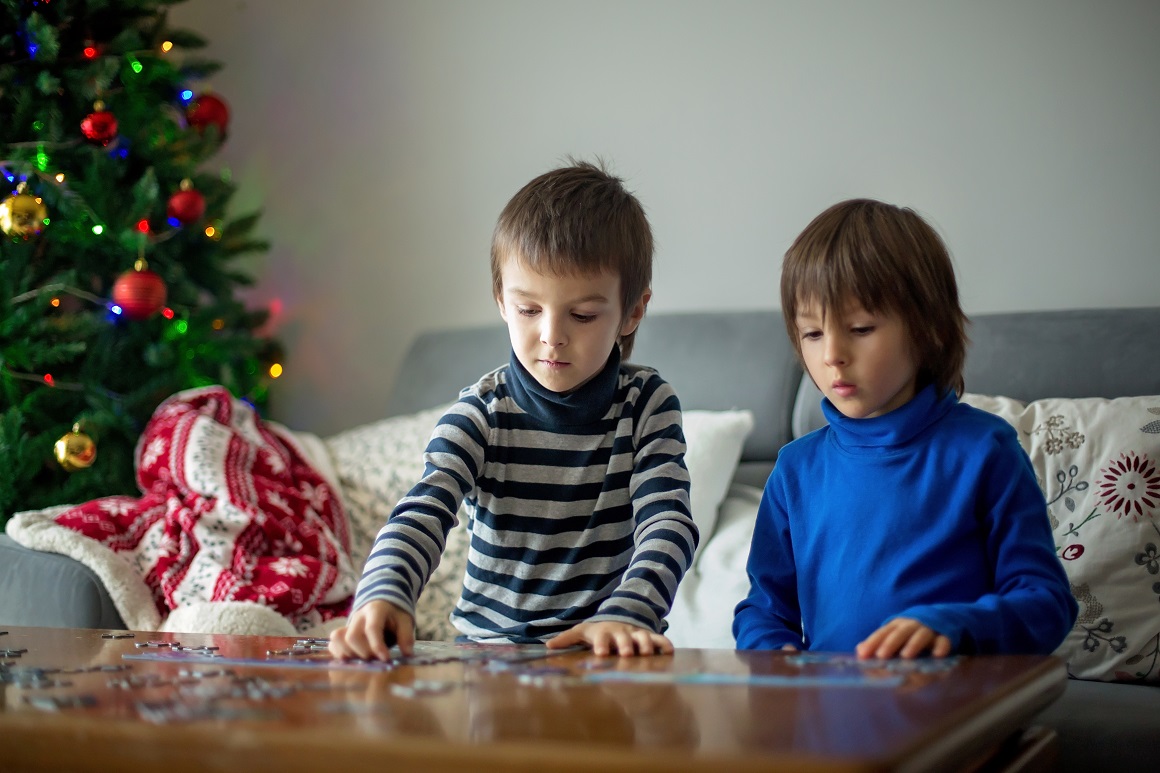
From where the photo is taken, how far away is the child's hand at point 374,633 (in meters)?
0.98

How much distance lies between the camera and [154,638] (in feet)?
3.75

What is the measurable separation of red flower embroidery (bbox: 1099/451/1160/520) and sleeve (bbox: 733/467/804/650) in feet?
2.00

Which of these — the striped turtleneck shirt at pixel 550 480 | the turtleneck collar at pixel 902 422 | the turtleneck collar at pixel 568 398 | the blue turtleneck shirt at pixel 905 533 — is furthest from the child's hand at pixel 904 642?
the turtleneck collar at pixel 568 398

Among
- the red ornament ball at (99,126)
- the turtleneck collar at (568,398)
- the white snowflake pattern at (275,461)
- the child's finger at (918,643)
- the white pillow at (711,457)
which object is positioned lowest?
the white snowflake pattern at (275,461)

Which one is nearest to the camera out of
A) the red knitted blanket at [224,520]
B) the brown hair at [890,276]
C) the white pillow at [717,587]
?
the brown hair at [890,276]

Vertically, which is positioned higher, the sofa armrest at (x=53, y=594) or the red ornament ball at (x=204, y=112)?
the red ornament ball at (x=204, y=112)

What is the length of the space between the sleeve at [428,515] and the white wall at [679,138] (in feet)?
4.47

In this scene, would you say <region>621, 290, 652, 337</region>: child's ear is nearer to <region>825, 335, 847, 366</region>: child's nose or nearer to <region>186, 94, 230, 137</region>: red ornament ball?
<region>825, 335, 847, 366</region>: child's nose

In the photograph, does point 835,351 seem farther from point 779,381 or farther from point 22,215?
point 22,215

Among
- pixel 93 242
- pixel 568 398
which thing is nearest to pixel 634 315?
pixel 568 398

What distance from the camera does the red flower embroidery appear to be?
162 cm

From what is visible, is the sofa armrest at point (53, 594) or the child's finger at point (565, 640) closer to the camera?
the child's finger at point (565, 640)

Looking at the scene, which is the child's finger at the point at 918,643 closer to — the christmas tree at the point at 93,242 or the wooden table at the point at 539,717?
the wooden table at the point at 539,717

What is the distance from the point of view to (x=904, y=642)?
0.94 metres
